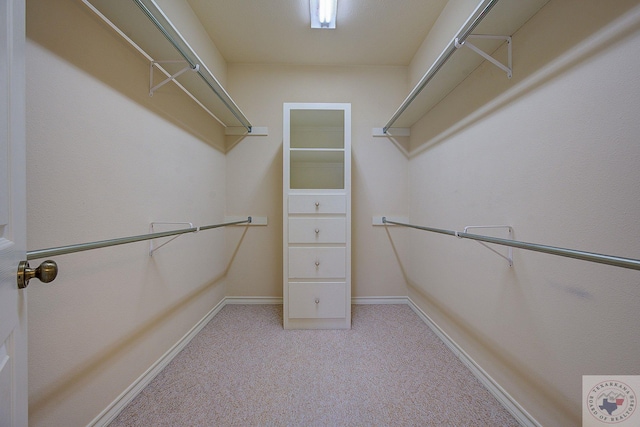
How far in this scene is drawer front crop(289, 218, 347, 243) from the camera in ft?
5.74

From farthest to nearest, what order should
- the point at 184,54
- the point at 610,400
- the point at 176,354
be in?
the point at 176,354
the point at 184,54
the point at 610,400

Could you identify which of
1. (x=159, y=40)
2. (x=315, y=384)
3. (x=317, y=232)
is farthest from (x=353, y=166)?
(x=315, y=384)

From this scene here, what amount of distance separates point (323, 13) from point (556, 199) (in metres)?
1.76

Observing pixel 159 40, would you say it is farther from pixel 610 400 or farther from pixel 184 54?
pixel 610 400

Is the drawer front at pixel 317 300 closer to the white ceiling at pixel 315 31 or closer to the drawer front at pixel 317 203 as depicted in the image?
the drawer front at pixel 317 203

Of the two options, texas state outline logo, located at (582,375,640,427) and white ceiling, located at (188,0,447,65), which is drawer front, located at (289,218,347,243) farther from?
white ceiling, located at (188,0,447,65)

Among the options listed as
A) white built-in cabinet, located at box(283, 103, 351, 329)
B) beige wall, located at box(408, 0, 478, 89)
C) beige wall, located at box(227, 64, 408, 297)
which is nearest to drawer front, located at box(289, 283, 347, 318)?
white built-in cabinet, located at box(283, 103, 351, 329)

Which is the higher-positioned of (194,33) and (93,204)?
(194,33)

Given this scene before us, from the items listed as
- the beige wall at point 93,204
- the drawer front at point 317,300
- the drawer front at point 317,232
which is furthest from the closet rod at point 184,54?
the drawer front at point 317,300

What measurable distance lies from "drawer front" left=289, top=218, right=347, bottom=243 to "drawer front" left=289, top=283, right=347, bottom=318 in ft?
1.15

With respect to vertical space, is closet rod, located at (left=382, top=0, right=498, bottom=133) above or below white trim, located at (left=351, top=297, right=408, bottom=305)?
above

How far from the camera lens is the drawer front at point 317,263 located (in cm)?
175

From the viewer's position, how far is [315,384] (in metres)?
1.18

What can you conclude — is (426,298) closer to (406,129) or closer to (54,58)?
(406,129)
